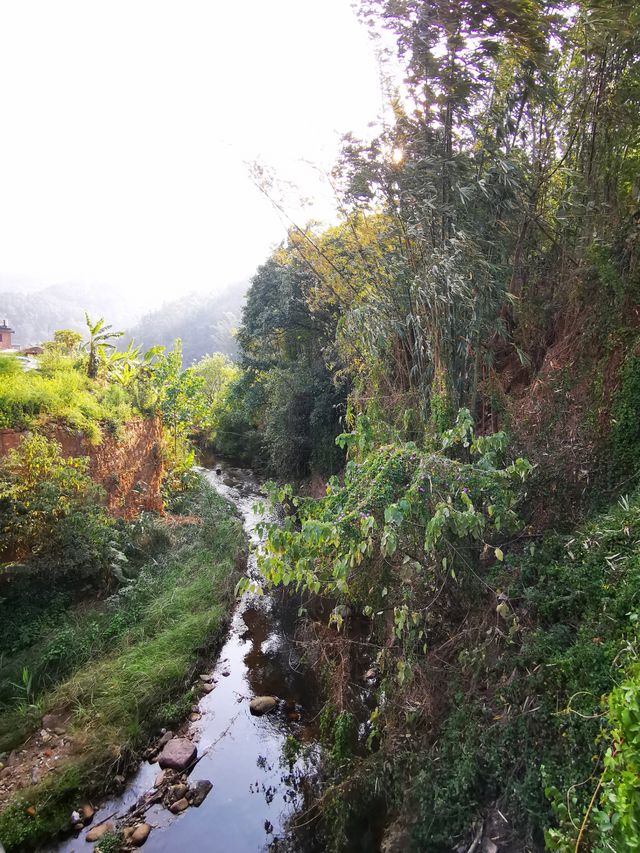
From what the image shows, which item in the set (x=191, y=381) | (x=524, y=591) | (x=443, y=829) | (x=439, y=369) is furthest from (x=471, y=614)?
(x=191, y=381)

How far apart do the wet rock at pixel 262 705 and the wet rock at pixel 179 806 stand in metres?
1.21

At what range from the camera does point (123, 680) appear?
223 inches

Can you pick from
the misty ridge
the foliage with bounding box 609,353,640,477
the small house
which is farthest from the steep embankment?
the misty ridge

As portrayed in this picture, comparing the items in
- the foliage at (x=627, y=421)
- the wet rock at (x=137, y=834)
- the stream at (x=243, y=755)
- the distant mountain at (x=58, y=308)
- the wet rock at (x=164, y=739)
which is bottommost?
the stream at (x=243, y=755)

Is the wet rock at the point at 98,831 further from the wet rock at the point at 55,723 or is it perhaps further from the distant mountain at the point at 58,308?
the distant mountain at the point at 58,308

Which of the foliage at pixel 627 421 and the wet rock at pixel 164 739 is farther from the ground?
the foliage at pixel 627 421

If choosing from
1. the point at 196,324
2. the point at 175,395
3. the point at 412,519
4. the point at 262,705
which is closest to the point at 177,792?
the point at 262,705

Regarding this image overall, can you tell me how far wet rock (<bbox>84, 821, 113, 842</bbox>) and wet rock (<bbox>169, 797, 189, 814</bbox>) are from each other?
20.2 inches

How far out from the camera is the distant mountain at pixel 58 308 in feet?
182

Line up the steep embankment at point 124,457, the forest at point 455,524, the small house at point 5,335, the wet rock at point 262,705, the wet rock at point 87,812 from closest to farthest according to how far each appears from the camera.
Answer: the forest at point 455,524 → the wet rock at point 87,812 → the wet rock at point 262,705 → the steep embankment at point 124,457 → the small house at point 5,335

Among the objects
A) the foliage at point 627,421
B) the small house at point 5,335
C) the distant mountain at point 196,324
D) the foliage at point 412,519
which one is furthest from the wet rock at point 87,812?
the distant mountain at point 196,324

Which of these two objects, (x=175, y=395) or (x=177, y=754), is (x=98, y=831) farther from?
(x=175, y=395)

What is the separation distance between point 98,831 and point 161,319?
61384 mm

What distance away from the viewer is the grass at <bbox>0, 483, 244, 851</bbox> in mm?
4480
